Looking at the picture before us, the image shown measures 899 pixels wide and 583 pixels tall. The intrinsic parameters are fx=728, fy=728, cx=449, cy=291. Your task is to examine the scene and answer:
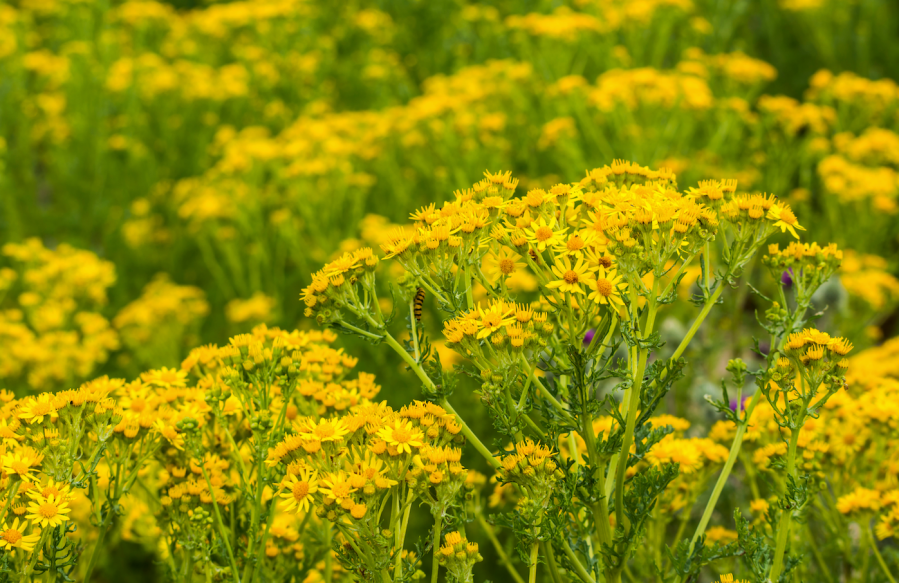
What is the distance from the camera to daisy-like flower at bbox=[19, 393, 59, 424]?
1888mm

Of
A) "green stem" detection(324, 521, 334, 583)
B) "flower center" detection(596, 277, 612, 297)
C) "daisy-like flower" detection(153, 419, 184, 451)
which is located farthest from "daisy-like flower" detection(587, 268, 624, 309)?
"daisy-like flower" detection(153, 419, 184, 451)

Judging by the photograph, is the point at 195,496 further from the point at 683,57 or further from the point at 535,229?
the point at 683,57

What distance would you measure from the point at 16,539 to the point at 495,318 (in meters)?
1.23

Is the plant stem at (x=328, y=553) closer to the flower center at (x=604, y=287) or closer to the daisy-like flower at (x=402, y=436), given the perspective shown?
the daisy-like flower at (x=402, y=436)

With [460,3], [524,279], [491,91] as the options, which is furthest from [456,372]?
[460,3]

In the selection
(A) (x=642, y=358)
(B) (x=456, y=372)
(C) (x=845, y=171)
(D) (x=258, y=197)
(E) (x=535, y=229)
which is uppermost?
(C) (x=845, y=171)

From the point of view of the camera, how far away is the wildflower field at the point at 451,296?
1813 mm

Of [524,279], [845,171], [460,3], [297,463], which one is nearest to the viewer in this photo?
[297,463]

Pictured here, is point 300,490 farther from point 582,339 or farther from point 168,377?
point 168,377

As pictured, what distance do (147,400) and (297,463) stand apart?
0.69m

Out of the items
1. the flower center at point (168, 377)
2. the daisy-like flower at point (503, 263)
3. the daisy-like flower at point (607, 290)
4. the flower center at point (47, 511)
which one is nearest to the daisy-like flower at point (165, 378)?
the flower center at point (168, 377)

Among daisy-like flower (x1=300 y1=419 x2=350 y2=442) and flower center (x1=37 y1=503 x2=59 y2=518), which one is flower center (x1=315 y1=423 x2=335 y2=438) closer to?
daisy-like flower (x1=300 y1=419 x2=350 y2=442)

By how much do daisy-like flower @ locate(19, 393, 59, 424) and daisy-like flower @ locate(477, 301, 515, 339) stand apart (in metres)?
1.14

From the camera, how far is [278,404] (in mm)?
2332
